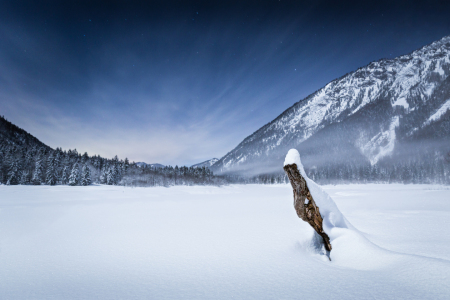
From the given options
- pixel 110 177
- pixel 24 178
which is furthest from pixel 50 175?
pixel 110 177

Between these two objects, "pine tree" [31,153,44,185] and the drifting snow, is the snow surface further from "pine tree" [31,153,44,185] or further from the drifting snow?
"pine tree" [31,153,44,185]

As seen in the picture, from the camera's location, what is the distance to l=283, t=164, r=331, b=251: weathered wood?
5.54 meters

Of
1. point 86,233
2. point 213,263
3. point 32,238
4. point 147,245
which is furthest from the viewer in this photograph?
point 86,233

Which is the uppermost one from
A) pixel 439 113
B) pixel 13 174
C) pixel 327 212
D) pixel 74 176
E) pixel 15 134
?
pixel 439 113

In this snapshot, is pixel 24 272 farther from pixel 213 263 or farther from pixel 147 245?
pixel 213 263

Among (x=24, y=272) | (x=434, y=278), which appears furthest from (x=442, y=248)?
(x=24, y=272)

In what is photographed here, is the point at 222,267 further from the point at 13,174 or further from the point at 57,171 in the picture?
the point at 57,171

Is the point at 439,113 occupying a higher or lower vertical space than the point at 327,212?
higher

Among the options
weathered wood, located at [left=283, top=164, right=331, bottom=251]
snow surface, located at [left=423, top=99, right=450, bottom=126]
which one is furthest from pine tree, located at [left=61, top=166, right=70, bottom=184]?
snow surface, located at [left=423, top=99, right=450, bottom=126]

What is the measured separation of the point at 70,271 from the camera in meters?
4.44

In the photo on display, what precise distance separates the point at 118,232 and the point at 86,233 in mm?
1336

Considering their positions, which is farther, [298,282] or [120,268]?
[120,268]

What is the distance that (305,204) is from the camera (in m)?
5.71

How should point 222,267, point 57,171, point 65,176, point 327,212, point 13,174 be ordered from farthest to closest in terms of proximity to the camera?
point 57,171, point 65,176, point 13,174, point 327,212, point 222,267
